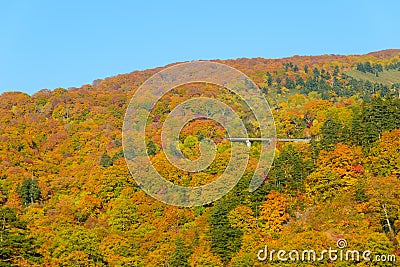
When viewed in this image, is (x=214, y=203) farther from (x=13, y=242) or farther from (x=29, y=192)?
(x=29, y=192)

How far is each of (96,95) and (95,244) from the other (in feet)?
209

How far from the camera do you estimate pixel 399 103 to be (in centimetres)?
4381

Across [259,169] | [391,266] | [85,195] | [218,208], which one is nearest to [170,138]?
[85,195]

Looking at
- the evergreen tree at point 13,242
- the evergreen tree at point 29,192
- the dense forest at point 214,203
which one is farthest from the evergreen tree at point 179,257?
the evergreen tree at point 29,192

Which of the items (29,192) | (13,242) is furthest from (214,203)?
(29,192)

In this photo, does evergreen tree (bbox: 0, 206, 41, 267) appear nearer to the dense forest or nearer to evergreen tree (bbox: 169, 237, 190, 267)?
the dense forest

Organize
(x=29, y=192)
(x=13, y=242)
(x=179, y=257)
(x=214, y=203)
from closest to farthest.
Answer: (x=13, y=242)
(x=179, y=257)
(x=214, y=203)
(x=29, y=192)

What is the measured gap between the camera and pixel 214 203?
41.1 m

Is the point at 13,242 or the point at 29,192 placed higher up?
the point at 29,192

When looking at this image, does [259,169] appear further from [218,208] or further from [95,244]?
[95,244]

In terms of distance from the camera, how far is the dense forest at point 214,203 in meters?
31.6

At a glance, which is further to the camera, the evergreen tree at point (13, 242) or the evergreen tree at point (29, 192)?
the evergreen tree at point (29, 192)

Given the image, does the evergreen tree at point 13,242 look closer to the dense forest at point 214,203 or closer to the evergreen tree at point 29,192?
the dense forest at point 214,203

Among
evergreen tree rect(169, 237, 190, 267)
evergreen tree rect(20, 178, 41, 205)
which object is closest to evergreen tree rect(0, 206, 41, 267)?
evergreen tree rect(169, 237, 190, 267)
